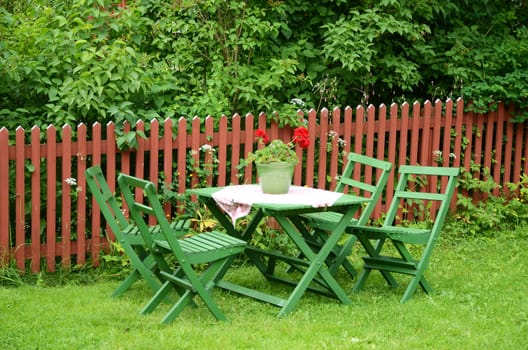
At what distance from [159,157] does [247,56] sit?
161 cm

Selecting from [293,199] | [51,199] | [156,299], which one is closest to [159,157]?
[51,199]

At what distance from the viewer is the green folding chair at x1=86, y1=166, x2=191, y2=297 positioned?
6.14 metres

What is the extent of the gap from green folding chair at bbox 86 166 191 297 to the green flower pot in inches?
26.8

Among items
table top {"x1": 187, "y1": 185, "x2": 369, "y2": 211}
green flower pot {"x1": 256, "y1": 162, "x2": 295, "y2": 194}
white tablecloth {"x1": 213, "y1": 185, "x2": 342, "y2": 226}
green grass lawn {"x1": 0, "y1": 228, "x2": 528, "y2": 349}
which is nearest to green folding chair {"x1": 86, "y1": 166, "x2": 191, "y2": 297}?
green grass lawn {"x1": 0, "y1": 228, "x2": 528, "y2": 349}

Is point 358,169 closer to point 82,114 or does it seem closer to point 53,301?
point 82,114

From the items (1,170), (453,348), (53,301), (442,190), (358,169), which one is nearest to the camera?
(453,348)

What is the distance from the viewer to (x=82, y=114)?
738 centimetres

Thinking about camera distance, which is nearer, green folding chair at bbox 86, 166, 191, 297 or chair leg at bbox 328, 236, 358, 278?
green folding chair at bbox 86, 166, 191, 297

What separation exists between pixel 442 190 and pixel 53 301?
15.2 ft

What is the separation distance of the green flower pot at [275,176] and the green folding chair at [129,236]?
680 millimetres

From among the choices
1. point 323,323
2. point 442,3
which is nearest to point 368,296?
point 323,323

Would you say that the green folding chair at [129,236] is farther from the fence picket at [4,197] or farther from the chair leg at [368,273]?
the chair leg at [368,273]

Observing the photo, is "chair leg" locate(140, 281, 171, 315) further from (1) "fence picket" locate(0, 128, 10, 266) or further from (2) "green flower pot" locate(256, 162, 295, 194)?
(1) "fence picket" locate(0, 128, 10, 266)

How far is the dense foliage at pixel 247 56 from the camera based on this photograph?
7.55 m
